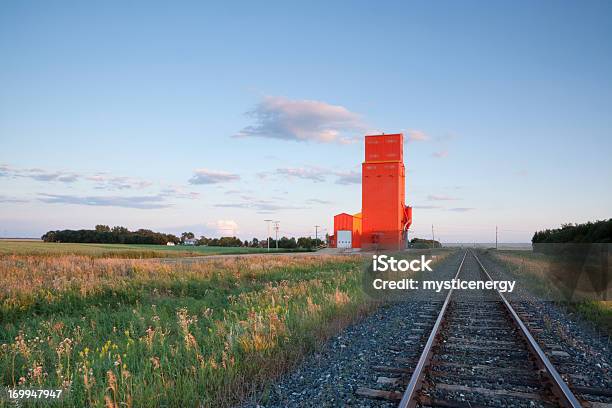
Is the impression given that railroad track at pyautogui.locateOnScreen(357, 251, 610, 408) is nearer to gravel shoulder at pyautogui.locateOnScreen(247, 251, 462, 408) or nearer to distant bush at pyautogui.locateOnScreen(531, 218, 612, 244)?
gravel shoulder at pyautogui.locateOnScreen(247, 251, 462, 408)

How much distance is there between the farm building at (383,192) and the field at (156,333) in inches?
989

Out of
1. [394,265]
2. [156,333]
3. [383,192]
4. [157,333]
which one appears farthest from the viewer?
[383,192]

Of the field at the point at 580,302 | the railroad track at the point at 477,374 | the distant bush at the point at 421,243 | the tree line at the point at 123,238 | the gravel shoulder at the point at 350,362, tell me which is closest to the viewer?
the railroad track at the point at 477,374

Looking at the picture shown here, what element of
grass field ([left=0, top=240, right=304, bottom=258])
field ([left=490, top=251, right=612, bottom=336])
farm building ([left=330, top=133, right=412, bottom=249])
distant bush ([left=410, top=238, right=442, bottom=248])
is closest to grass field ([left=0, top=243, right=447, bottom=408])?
field ([left=490, top=251, right=612, bottom=336])

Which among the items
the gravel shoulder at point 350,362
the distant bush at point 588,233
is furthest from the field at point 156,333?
the distant bush at point 588,233

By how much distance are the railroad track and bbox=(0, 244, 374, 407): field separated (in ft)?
5.41

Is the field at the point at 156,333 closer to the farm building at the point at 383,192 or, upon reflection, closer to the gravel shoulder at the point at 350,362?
the gravel shoulder at the point at 350,362

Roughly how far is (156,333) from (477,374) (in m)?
5.07

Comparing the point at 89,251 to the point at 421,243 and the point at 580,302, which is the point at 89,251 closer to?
the point at 580,302

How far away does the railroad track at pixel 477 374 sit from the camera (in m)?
4.47

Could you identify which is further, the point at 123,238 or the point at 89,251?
the point at 123,238

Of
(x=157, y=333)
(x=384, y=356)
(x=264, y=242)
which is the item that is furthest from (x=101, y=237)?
(x=384, y=356)

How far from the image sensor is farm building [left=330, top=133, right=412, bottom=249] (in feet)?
127

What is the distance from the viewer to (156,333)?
7004 millimetres
